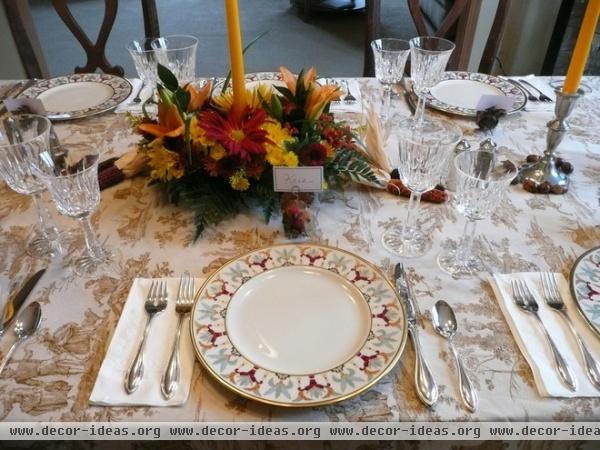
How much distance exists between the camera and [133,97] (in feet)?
3.79

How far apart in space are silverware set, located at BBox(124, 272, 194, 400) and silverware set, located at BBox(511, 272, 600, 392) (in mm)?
430

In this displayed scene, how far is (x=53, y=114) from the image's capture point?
1049mm

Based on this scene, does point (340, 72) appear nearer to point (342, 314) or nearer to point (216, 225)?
point (216, 225)

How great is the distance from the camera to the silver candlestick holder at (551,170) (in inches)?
32.6

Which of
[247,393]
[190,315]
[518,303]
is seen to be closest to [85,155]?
[190,315]

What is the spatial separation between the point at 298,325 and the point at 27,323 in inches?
13.4

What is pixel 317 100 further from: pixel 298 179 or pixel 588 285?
pixel 588 285

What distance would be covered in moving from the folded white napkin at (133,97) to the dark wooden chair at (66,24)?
0.28 metres

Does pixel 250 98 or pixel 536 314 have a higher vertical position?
pixel 250 98

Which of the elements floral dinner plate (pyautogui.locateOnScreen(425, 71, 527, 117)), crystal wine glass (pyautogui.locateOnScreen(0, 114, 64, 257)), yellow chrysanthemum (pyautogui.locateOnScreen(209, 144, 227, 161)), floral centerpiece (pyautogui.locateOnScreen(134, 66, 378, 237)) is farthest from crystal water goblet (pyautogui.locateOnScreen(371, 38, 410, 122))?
crystal wine glass (pyautogui.locateOnScreen(0, 114, 64, 257))

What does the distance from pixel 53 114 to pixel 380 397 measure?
945 mm

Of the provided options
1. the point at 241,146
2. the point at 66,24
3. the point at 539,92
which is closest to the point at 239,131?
the point at 241,146

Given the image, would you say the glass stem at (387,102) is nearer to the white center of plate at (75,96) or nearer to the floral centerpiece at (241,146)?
the floral centerpiece at (241,146)

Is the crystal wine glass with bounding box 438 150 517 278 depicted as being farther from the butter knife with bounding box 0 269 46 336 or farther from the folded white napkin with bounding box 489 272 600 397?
the butter knife with bounding box 0 269 46 336
